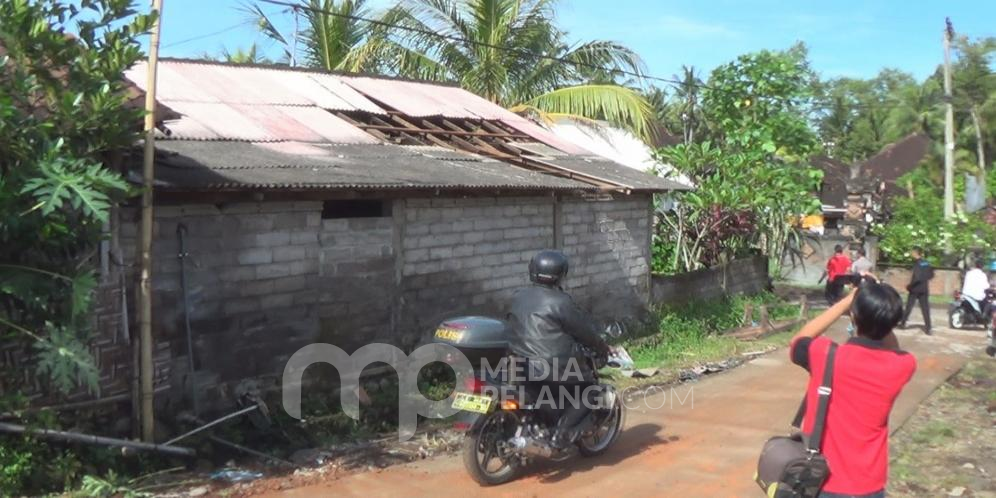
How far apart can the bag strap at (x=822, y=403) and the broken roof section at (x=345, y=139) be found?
4.71 m

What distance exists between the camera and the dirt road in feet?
20.8

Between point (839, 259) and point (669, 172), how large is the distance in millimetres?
3746

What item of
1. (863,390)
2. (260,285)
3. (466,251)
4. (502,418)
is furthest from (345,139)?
(863,390)

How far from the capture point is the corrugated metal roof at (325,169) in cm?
717

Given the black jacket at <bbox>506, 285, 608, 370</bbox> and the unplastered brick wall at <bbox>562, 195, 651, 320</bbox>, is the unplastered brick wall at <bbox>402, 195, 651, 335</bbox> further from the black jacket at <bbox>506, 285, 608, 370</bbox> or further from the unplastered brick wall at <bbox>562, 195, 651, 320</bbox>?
the black jacket at <bbox>506, 285, 608, 370</bbox>

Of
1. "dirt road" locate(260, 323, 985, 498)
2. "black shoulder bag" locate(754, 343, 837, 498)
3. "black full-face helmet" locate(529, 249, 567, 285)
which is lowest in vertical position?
"dirt road" locate(260, 323, 985, 498)

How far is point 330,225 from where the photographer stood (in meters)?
8.45

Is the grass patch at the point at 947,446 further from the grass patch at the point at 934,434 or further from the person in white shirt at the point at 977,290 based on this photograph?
the person in white shirt at the point at 977,290

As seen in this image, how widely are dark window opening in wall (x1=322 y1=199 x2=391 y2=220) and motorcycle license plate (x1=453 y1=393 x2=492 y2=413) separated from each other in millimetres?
3073

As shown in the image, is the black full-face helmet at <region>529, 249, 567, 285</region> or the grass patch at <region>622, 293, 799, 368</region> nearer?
the black full-face helmet at <region>529, 249, 567, 285</region>

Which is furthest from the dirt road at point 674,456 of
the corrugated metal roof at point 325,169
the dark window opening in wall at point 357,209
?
the dark window opening in wall at point 357,209

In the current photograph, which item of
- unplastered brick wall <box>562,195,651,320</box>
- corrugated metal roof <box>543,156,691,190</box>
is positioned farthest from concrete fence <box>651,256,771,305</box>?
corrugated metal roof <box>543,156,691,190</box>

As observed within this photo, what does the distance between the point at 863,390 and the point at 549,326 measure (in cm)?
290

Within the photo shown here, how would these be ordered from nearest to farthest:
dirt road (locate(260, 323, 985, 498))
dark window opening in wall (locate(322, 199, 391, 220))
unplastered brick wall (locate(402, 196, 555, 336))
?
1. dirt road (locate(260, 323, 985, 498))
2. dark window opening in wall (locate(322, 199, 391, 220))
3. unplastered brick wall (locate(402, 196, 555, 336))
